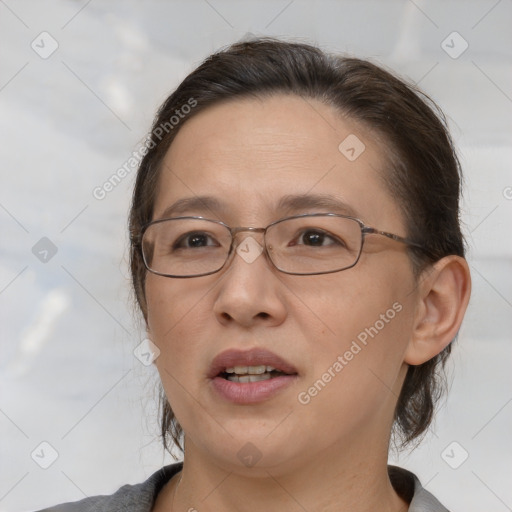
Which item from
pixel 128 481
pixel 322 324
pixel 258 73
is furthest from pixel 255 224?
pixel 128 481

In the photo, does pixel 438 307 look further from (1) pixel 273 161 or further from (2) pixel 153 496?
(2) pixel 153 496

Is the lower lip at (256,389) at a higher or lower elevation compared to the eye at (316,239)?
lower

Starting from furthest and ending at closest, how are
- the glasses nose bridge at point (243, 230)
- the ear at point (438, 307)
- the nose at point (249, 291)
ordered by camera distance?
the ear at point (438, 307), the glasses nose bridge at point (243, 230), the nose at point (249, 291)

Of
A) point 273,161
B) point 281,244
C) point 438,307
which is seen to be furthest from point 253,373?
point 438,307

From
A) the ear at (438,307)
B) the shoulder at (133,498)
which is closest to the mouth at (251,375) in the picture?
the ear at (438,307)

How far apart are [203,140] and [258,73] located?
0.22 metres

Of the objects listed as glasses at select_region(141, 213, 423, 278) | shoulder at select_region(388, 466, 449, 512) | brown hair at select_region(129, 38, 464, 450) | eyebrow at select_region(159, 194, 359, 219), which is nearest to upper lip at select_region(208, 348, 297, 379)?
glasses at select_region(141, 213, 423, 278)

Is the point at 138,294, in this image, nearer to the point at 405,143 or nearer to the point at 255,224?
the point at 255,224

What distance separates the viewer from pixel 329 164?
2.25 meters

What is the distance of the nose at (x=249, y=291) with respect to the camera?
2.05 metres

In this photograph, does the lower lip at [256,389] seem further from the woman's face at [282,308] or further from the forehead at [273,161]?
the forehead at [273,161]

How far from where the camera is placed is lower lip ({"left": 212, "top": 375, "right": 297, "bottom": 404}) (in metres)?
2.09

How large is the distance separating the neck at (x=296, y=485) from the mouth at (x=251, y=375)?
163 millimetres

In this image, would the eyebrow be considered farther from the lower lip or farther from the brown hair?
the lower lip
